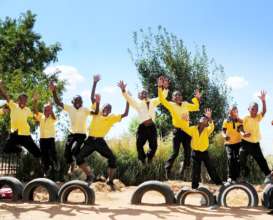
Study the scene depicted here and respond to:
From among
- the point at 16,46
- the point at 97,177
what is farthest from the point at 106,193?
the point at 16,46

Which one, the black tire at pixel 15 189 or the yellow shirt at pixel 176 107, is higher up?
the yellow shirt at pixel 176 107

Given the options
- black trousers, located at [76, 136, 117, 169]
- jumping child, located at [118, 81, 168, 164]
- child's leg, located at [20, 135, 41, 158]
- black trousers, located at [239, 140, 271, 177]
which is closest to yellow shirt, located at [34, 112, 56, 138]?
child's leg, located at [20, 135, 41, 158]

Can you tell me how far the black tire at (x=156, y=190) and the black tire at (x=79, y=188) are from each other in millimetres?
896

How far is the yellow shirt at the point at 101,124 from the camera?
10039 millimetres

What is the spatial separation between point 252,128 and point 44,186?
467cm

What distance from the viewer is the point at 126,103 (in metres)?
10.4

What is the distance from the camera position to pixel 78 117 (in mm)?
10328

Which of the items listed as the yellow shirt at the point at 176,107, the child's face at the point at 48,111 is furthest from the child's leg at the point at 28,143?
the yellow shirt at the point at 176,107

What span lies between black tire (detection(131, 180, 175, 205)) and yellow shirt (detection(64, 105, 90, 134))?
1.91 m

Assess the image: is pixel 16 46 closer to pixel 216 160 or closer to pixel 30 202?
pixel 216 160

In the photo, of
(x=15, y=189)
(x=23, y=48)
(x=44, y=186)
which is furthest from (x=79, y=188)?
(x=23, y=48)

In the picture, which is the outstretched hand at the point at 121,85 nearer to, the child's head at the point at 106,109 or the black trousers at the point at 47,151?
the child's head at the point at 106,109

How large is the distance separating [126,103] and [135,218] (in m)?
3.17

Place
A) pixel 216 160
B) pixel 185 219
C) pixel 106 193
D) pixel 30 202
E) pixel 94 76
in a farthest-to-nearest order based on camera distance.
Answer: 1. pixel 216 160
2. pixel 106 193
3. pixel 94 76
4. pixel 30 202
5. pixel 185 219
